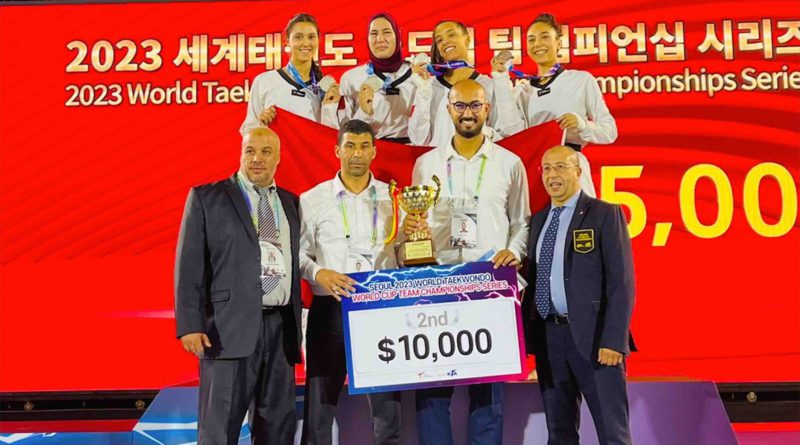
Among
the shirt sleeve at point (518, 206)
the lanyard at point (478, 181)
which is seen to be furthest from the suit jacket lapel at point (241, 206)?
the shirt sleeve at point (518, 206)

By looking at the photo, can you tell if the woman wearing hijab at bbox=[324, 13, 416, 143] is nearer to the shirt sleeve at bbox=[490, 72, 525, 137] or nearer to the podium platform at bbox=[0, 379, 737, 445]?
the shirt sleeve at bbox=[490, 72, 525, 137]

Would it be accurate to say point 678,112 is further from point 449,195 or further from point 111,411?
point 111,411

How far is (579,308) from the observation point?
2.78 meters

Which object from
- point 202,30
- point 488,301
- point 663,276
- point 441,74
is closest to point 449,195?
point 488,301

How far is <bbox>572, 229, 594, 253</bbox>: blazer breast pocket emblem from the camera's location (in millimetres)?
2836

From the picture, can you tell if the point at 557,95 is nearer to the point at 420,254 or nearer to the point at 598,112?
the point at 598,112

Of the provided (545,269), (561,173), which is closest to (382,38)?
(561,173)

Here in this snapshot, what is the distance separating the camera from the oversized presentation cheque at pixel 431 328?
9.36 feet

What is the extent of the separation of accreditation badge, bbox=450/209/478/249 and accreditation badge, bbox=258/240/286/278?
2.62 feet

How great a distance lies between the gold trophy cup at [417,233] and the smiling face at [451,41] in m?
1.08

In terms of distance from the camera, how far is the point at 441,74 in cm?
375

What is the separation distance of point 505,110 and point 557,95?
13.3 inches

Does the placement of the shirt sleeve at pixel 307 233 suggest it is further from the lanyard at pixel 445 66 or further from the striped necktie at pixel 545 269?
the lanyard at pixel 445 66

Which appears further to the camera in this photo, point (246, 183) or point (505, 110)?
point (505, 110)
